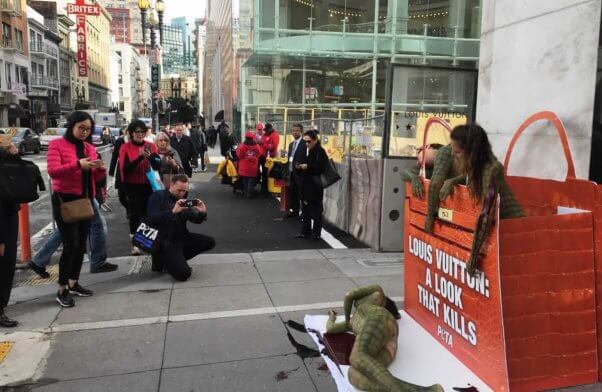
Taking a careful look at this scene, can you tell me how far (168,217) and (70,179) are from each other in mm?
1088

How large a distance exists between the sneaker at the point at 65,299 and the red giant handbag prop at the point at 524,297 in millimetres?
3433

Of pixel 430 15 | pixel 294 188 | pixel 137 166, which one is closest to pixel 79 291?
pixel 137 166

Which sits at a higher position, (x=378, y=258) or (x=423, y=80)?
(x=423, y=80)

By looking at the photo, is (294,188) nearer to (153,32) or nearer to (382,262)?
(382,262)

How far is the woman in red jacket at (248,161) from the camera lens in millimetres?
11672

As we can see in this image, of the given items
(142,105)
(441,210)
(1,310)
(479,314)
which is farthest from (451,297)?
(142,105)

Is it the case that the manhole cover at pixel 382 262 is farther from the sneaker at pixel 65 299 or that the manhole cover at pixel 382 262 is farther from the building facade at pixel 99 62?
the building facade at pixel 99 62

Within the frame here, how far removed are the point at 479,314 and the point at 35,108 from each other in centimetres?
5730

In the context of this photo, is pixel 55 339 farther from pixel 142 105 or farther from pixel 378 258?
pixel 142 105

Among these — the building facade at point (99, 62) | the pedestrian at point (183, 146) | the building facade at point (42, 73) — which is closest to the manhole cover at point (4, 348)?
the pedestrian at point (183, 146)

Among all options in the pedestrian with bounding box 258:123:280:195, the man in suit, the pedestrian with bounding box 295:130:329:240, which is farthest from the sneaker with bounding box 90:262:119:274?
Result: the pedestrian with bounding box 258:123:280:195

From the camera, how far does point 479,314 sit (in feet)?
10.2

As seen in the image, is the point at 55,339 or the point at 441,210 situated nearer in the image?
the point at 441,210

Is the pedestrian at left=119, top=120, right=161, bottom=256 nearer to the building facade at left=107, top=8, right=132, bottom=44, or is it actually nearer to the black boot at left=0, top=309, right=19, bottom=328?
the black boot at left=0, top=309, right=19, bottom=328
